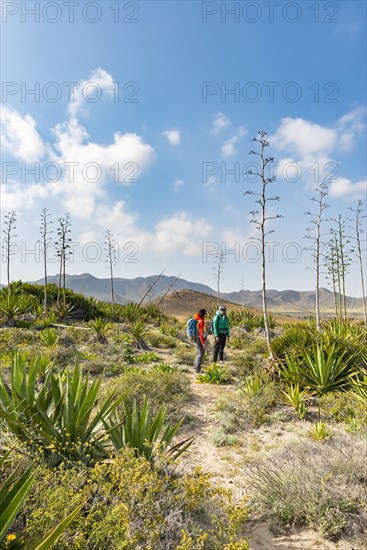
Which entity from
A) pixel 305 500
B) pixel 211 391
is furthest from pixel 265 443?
pixel 211 391

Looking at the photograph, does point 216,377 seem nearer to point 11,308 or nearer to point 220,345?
point 220,345

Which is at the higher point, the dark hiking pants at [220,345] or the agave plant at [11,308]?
the agave plant at [11,308]

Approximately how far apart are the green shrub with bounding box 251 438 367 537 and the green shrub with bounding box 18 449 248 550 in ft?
1.59

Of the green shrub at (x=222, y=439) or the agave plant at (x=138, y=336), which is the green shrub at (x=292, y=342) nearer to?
the green shrub at (x=222, y=439)

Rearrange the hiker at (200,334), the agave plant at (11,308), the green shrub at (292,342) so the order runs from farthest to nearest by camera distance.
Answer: the agave plant at (11,308), the hiker at (200,334), the green shrub at (292,342)

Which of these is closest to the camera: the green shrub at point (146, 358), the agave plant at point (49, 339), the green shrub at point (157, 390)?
the green shrub at point (157, 390)

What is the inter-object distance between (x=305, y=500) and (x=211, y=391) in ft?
16.0

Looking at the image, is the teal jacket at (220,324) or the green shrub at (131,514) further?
the teal jacket at (220,324)

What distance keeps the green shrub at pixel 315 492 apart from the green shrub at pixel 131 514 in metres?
0.48

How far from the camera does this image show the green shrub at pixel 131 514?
2381 millimetres

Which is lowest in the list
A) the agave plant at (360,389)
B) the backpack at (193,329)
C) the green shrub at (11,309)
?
the agave plant at (360,389)

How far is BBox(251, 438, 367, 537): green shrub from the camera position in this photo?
314 centimetres

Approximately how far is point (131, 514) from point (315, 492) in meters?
A: 1.83

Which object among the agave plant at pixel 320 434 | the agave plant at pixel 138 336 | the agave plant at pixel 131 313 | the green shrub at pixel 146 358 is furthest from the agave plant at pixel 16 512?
the agave plant at pixel 131 313
